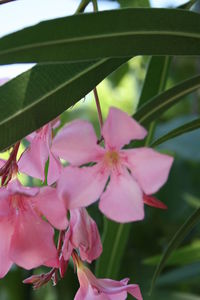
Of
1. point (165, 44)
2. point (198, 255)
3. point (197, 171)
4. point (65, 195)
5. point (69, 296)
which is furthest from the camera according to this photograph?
point (197, 171)

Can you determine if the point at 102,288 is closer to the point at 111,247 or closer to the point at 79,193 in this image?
the point at 79,193

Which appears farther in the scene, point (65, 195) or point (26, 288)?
point (26, 288)

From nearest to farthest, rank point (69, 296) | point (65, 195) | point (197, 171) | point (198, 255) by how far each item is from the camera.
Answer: point (65, 195) < point (198, 255) < point (69, 296) < point (197, 171)

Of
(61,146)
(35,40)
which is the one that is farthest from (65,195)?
(35,40)

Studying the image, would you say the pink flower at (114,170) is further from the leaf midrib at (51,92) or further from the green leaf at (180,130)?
the green leaf at (180,130)

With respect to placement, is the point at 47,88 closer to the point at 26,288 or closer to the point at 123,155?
the point at 123,155

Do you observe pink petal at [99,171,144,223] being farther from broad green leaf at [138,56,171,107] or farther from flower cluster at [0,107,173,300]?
broad green leaf at [138,56,171,107]

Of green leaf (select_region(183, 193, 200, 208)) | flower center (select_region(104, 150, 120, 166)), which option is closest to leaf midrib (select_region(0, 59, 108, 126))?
flower center (select_region(104, 150, 120, 166))
